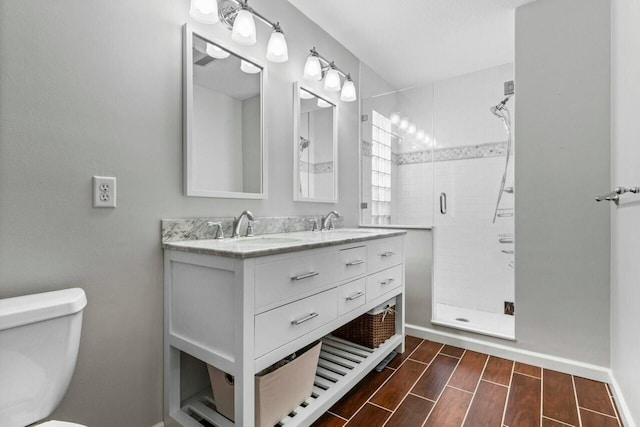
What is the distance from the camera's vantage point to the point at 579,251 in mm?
1916

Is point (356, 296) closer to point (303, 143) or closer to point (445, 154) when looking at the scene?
point (303, 143)

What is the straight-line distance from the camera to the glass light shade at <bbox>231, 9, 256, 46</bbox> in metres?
1.61

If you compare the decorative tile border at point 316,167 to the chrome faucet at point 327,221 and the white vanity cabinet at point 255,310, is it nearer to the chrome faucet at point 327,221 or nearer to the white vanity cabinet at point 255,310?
the chrome faucet at point 327,221

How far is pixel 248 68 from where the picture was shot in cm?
177

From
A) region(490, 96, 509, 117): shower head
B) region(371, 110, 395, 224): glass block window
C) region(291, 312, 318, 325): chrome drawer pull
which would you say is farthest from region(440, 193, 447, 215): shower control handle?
region(291, 312, 318, 325): chrome drawer pull

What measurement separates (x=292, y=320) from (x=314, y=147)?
4.45 feet

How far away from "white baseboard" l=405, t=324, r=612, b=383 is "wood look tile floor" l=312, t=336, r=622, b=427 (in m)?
0.04

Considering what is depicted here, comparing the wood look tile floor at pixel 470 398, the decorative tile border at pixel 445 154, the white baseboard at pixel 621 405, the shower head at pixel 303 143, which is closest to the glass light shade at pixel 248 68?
the shower head at pixel 303 143

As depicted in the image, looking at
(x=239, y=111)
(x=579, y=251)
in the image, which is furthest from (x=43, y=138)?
(x=579, y=251)

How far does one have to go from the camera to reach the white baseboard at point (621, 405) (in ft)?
4.64

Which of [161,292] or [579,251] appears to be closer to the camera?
[161,292]

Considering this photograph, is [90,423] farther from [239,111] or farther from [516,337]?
[516,337]

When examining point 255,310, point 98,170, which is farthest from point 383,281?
point 98,170

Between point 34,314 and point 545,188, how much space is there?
2510mm
